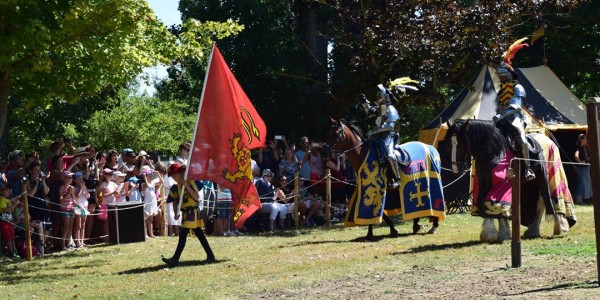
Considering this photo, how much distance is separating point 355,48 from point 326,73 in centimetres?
243

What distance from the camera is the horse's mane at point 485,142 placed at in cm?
1602

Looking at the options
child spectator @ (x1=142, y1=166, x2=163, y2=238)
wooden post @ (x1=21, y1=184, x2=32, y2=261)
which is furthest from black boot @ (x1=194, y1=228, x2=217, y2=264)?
child spectator @ (x1=142, y1=166, x2=163, y2=238)

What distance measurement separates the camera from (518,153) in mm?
16234

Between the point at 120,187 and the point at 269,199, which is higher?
the point at 120,187

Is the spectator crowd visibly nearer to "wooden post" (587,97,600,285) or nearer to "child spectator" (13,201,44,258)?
"child spectator" (13,201,44,258)

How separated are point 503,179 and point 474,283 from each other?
450 centimetres

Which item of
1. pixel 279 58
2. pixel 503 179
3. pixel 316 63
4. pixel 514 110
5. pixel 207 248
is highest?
pixel 279 58

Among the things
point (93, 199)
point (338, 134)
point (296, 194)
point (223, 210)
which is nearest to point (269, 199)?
point (296, 194)

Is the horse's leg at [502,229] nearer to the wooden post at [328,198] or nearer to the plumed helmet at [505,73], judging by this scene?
the plumed helmet at [505,73]

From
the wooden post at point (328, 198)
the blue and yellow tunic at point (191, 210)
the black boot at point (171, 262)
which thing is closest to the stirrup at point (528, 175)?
the blue and yellow tunic at point (191, 210)

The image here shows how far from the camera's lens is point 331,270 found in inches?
555

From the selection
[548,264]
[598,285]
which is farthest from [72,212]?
[598,285]

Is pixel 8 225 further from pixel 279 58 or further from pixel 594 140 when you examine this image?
pixel 279 58

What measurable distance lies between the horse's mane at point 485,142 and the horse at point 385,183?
2687mm
